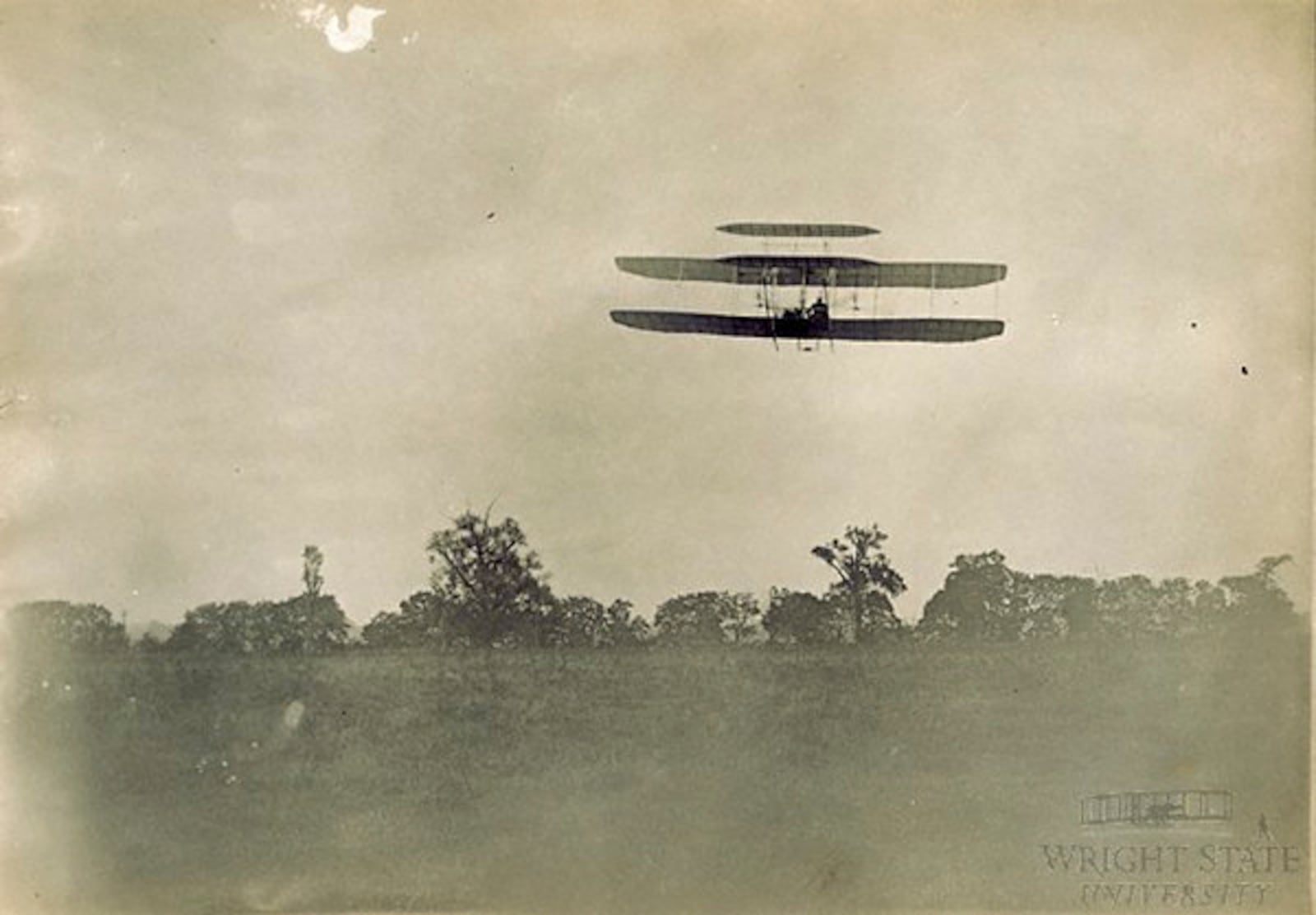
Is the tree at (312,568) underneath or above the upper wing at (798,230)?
underneath

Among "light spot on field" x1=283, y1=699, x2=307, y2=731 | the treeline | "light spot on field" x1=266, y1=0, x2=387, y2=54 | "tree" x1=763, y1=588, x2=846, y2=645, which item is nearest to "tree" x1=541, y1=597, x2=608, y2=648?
the treeline

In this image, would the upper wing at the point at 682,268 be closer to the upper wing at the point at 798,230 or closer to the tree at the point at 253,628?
the upper wing at the point at 798,230

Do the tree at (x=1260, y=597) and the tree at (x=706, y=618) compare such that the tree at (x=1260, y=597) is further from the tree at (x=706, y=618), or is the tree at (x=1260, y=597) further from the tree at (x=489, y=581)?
the tree at (x=489, y=581)

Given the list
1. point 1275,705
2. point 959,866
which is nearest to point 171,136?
point 959,866

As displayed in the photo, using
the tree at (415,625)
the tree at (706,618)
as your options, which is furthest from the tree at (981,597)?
the tree at (415,625)

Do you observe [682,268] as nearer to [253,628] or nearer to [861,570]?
[861,570]

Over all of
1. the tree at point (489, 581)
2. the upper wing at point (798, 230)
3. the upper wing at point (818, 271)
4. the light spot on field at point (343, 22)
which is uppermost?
the light spot on field at point (343, 22)

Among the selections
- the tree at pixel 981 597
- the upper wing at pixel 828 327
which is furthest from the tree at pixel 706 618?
the upper wing at pixel 828 327
